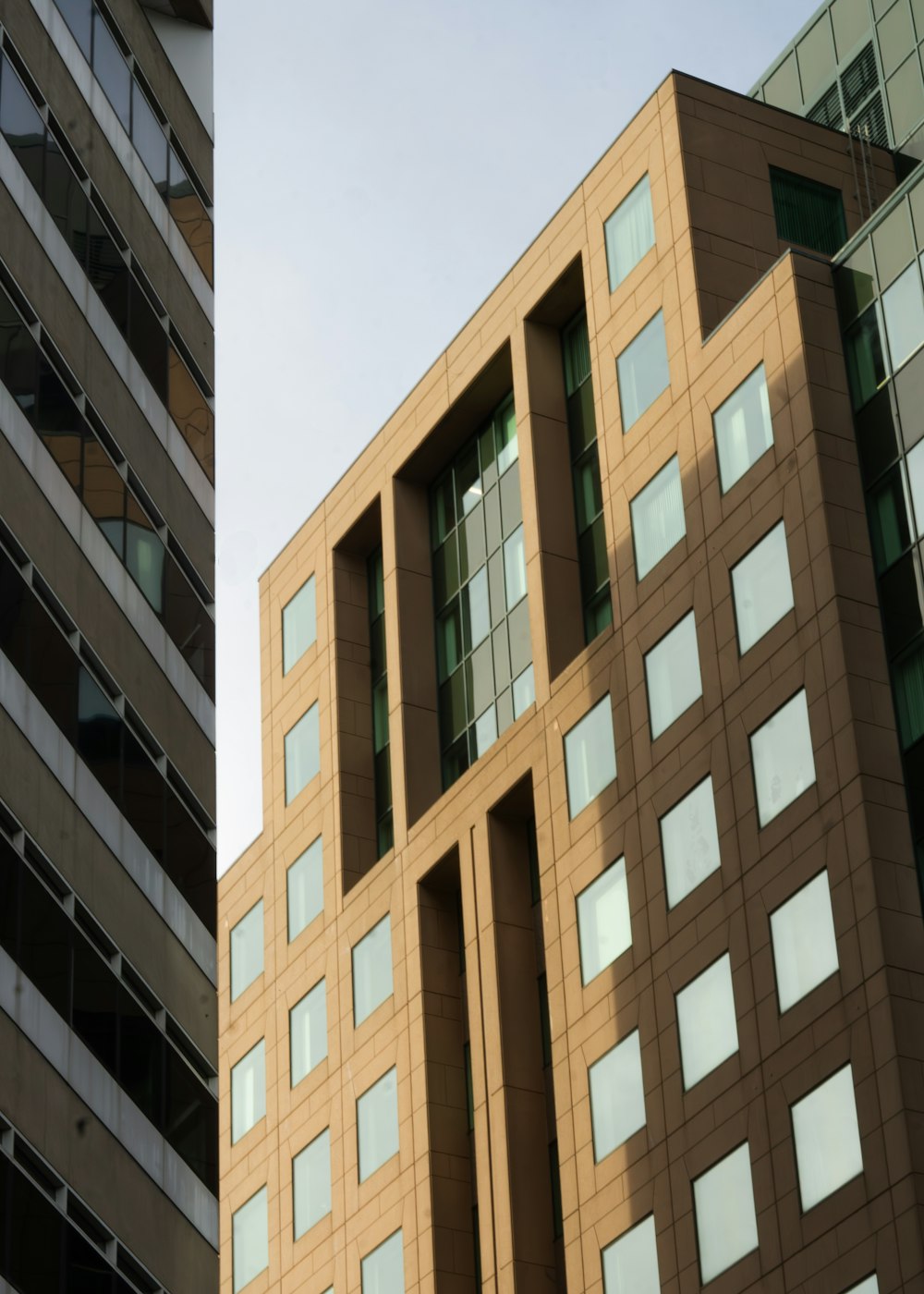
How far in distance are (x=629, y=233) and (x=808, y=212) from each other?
14.3ft

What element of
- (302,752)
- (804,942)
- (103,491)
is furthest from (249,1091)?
(103,491)

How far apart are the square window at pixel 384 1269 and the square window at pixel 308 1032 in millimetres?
7327

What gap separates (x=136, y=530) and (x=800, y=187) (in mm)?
23757

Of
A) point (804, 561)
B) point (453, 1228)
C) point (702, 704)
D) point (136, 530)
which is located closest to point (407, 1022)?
point (453, 1228)

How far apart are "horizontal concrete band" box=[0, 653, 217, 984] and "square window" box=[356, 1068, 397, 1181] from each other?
2004cm

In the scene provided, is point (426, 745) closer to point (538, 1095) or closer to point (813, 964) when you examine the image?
point (538, 1095)

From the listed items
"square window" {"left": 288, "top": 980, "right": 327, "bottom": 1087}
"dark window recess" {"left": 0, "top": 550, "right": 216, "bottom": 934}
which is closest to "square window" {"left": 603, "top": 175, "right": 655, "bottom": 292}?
"square window" {"left": 288, "top": 980, "right": 327, "bottom": 1087}

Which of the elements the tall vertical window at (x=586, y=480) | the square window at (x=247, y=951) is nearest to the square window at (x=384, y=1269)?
the square window at (x=247, y=951)

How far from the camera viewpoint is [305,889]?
2687 inches

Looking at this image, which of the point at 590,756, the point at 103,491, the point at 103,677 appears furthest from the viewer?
the point at 590,756

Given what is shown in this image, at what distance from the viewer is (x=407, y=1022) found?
2351 inches

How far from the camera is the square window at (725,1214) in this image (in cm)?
4372

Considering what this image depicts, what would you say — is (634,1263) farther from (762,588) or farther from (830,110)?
(830,110)

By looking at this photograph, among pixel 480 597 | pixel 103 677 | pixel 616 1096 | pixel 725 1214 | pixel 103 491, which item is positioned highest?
pixel 480 597
